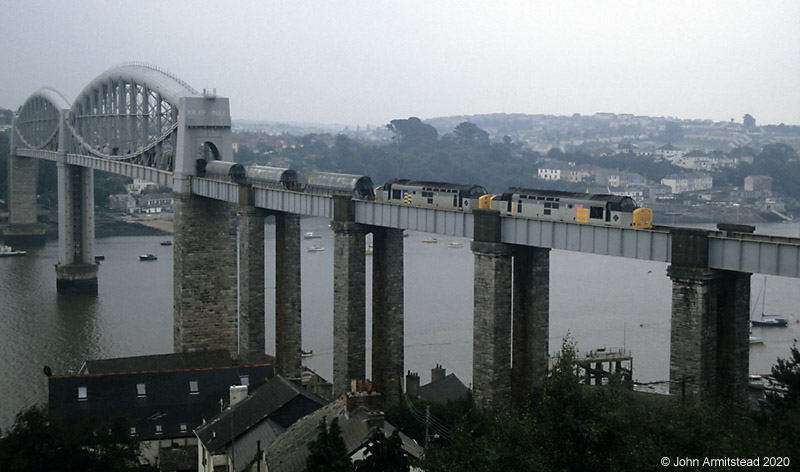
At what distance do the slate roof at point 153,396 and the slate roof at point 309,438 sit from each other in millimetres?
6042

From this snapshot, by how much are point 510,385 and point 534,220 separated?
494cm

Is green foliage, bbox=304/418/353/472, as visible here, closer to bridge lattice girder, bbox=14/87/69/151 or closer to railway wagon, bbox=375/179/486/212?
railway wagon, bbox=375/179/486/212

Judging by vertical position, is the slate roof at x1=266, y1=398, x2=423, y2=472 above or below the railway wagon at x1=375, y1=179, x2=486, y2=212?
below

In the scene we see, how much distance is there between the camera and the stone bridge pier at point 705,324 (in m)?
22.1

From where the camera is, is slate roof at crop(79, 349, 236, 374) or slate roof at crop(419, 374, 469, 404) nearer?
slate roof at crop(419, 374, 469, 404)

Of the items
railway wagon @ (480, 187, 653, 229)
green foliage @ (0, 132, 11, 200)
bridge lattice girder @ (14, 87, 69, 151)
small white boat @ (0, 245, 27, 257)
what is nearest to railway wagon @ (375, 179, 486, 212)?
railway wagon @ (480, 187, 653, 229)

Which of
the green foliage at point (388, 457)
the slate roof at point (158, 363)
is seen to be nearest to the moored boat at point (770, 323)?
the slate roof at point (158, 363)

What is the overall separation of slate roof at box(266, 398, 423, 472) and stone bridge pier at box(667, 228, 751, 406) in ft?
21.4

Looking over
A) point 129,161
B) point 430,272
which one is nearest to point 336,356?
point 129,161

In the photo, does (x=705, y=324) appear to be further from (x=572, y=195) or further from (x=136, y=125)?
(x=136, y=125)

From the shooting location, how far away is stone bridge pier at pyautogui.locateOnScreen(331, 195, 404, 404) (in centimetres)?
3191

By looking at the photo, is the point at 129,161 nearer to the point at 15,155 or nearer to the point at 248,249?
the point at 248,249

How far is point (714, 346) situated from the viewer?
894 inches

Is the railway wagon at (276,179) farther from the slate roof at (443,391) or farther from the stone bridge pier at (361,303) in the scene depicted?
the slate roof at (443,391)
